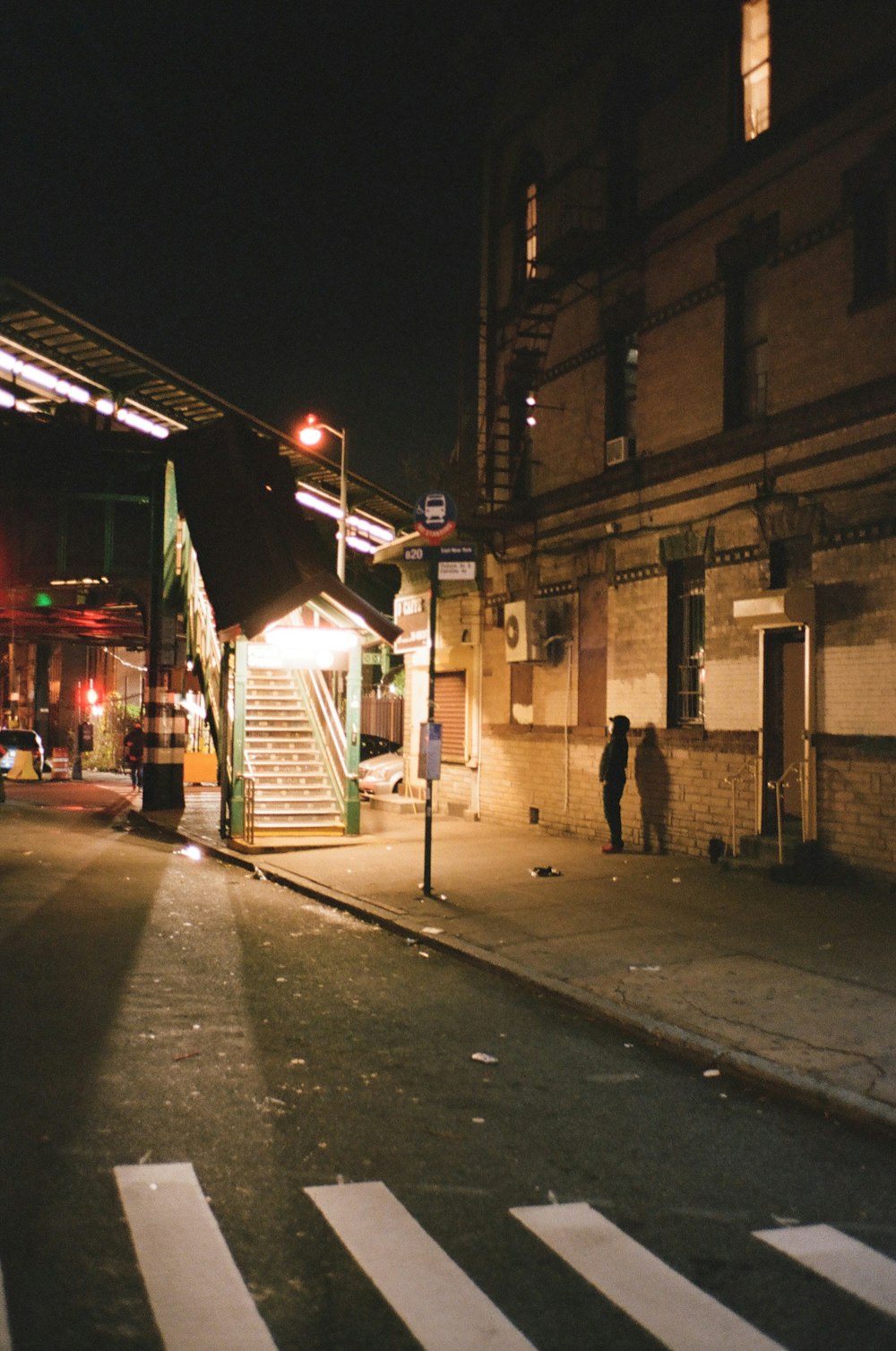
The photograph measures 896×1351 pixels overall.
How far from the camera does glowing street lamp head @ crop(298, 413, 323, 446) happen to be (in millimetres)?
23391

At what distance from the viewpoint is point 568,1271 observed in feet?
13.0

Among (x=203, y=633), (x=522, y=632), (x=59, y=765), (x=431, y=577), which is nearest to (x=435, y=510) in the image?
(x=431, y=577)

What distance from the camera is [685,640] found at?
613 inches

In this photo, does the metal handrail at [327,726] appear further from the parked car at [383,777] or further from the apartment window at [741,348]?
the apartment window at [741,348]

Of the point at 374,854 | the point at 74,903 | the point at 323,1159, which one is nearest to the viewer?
the point at 323,1159

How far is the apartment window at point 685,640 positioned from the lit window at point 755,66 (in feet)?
Result: 18.5

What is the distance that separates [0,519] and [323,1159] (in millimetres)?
28126

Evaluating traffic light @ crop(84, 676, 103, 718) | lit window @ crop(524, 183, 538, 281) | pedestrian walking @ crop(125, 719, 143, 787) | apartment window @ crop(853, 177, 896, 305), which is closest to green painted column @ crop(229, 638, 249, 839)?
lit window @ crop(524, 183, 538, 281)

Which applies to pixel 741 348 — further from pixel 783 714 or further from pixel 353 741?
pixel 353 741

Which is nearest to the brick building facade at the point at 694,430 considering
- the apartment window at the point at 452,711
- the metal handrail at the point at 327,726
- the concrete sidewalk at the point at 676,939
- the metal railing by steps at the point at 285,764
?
the apartment window at the point at 452,711

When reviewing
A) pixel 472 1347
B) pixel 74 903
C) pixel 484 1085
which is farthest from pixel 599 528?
pixel 472 1347

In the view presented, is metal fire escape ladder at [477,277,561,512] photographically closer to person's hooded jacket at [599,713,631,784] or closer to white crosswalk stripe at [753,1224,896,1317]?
person's hooded jacket at [599,713,631,784]

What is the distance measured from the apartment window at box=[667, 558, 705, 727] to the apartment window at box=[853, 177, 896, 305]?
4.09 metres

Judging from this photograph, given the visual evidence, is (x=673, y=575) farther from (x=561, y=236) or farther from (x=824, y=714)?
(x=561, y=236)
